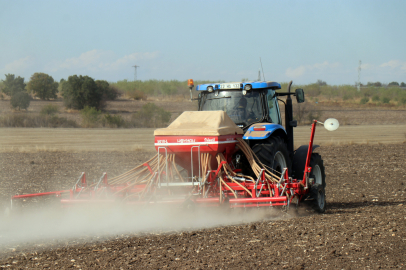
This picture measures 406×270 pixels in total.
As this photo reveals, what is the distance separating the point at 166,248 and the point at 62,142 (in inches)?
Answer: 755

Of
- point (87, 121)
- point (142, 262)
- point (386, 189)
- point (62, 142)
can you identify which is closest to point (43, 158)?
point (62, 142)

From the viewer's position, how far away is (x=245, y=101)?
761 centimetres

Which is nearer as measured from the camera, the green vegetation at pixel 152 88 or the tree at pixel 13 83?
the tree at pixel 13 83

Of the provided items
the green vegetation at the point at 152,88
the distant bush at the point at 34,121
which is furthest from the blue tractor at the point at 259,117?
the green vegetation at the point at 152,88

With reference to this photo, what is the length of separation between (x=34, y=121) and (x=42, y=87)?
60.3 feet

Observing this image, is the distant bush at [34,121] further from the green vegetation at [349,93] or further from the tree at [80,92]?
the green vegetation at [349,93]

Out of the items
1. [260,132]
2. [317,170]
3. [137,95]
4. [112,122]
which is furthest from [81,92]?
[260,132]

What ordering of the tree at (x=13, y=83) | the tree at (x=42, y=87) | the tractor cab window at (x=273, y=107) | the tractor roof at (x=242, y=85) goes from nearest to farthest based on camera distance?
the tractor roof at (x=242, y=85) < the tractor cab window at (x=273, y=107) < the tree at (x=13, y=83) < the tree at (x=42, y=87)

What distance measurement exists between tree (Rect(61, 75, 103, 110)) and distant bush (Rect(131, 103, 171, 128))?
8.45 m

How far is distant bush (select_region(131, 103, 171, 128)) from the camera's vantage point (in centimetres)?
3469

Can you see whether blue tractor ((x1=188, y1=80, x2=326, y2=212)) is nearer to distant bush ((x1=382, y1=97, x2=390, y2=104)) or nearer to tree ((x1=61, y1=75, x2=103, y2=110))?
tree ((x1=61, y1=75, x2=103, y2=110))

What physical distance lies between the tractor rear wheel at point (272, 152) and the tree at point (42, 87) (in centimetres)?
4643

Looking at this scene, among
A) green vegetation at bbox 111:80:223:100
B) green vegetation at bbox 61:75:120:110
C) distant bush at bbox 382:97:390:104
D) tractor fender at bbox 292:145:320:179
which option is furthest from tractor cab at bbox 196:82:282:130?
distant bush at bbox 382:97:390:104

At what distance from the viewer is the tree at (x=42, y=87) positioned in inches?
1953
